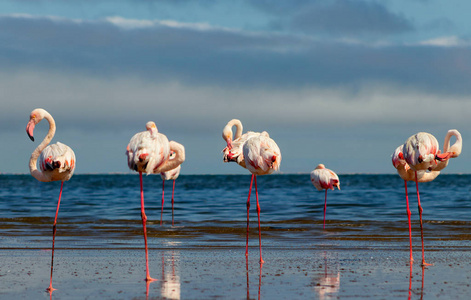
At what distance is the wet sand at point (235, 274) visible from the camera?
6.56m

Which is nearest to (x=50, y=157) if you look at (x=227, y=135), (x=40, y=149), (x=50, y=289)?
(x=40, y=149)

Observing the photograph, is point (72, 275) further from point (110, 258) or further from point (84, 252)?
point (84, 252)

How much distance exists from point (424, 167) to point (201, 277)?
3.73 meters

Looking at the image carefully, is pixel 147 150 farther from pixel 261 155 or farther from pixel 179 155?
pixel 261 155

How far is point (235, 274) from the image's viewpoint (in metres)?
7.89

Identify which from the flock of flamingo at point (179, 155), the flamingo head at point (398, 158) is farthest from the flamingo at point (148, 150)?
the flamingo head at point (398, 158)

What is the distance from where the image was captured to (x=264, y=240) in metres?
12.7

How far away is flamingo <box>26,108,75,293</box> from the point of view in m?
8.07

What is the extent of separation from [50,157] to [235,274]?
9.52 feet

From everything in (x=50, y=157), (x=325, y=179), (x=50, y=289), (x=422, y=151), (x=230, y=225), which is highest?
(x=422, y=151)

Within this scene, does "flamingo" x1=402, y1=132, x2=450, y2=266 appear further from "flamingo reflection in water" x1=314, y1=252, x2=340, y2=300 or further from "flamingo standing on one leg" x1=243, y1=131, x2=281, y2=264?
"flamingo standing on one leg" x1=243, y1=131, x2=281, y2=264

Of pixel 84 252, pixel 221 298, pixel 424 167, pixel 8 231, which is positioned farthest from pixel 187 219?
pixel 221 298

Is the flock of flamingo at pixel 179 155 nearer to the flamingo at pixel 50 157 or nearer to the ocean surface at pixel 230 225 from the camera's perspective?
the flamingo at pixel 50 157

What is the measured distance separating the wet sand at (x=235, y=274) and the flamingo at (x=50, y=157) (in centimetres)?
100
